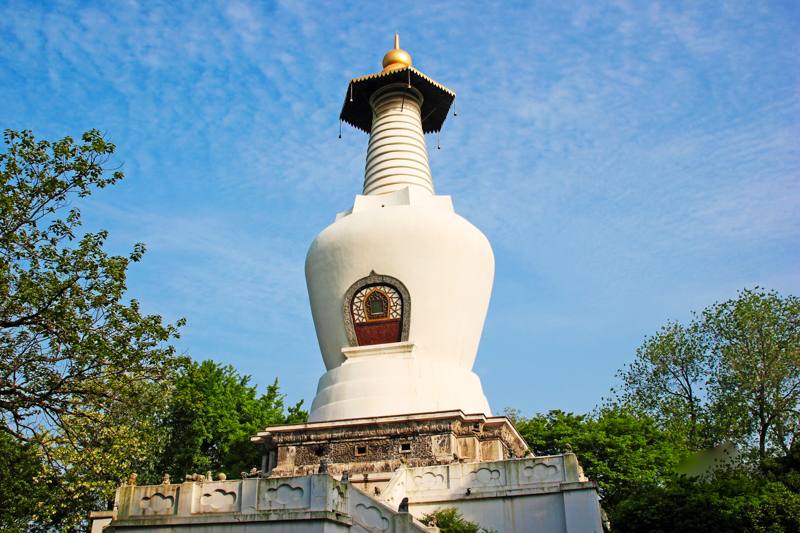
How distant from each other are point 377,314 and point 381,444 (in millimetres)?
3346

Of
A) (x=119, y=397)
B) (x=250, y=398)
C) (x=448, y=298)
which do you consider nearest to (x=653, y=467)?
(x=448, y=298)

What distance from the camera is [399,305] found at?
16672mm

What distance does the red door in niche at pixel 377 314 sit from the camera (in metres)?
16.5

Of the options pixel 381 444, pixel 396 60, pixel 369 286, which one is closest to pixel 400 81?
pixel 396 60

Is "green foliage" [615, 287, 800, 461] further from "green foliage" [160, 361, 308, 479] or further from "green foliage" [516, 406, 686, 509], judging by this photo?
"green foliage" [160, 361, 308, 479]

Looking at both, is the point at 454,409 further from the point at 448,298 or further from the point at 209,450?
the point at 209,450

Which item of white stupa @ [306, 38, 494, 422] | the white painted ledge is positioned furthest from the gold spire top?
the white painted ledge

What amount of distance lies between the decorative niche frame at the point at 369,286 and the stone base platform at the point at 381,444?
2516 millimetres

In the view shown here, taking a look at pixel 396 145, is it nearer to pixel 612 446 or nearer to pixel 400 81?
pixel 400 81

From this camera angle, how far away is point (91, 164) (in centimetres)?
1029

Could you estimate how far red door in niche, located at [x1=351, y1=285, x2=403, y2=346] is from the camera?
1653 cm

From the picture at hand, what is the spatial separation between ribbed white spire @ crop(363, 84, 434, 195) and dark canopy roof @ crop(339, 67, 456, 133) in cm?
28

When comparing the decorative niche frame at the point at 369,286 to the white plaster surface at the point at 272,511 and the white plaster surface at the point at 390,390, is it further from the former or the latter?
the white plaster surface at the point at 272,511

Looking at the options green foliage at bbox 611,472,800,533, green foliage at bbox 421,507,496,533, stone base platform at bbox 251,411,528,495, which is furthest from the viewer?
stone base platform at bbox 251,411,528,495
